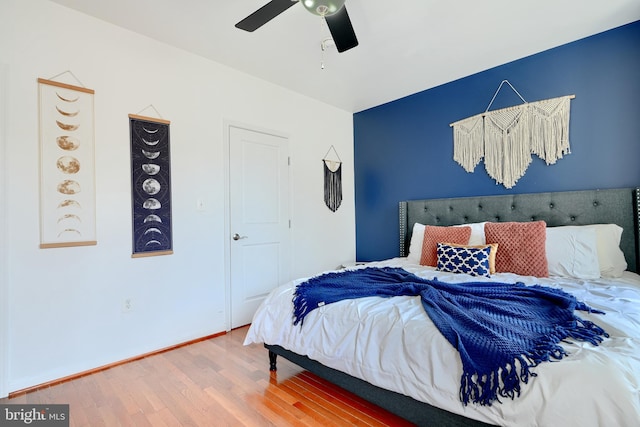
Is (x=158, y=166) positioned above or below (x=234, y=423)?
above

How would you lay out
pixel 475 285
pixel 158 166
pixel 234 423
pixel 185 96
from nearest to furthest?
pixel 234 423
pixel 475 285
pixel 158 166
pixel 185 96

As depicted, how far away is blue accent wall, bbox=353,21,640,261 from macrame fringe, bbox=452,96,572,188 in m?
0.07

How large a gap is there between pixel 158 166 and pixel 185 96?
0.72m

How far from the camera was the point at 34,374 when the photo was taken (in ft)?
6.73

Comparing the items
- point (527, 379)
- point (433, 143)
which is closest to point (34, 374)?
point (527, 379)

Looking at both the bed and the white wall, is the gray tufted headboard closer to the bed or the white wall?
the bed

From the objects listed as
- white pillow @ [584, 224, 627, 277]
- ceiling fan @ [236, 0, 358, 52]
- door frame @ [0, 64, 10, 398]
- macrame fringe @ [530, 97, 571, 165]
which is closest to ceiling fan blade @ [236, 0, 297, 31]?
ceiling fan @ [236, 0, 358, 52]

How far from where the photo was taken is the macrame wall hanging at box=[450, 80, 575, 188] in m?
2.85

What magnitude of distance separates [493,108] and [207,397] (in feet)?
11.9

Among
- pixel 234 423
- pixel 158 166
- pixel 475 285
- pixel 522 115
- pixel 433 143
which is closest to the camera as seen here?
pixel 234 423

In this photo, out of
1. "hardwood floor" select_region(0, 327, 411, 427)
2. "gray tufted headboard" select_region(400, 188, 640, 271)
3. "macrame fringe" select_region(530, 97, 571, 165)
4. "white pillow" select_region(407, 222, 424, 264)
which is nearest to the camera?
"hardwood floor" select_region(0, 327, 411, 427)

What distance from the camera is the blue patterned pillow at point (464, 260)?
242 cm

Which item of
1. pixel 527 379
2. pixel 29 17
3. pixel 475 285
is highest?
pixel 29 17

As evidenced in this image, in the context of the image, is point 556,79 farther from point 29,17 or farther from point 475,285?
point 29,17
